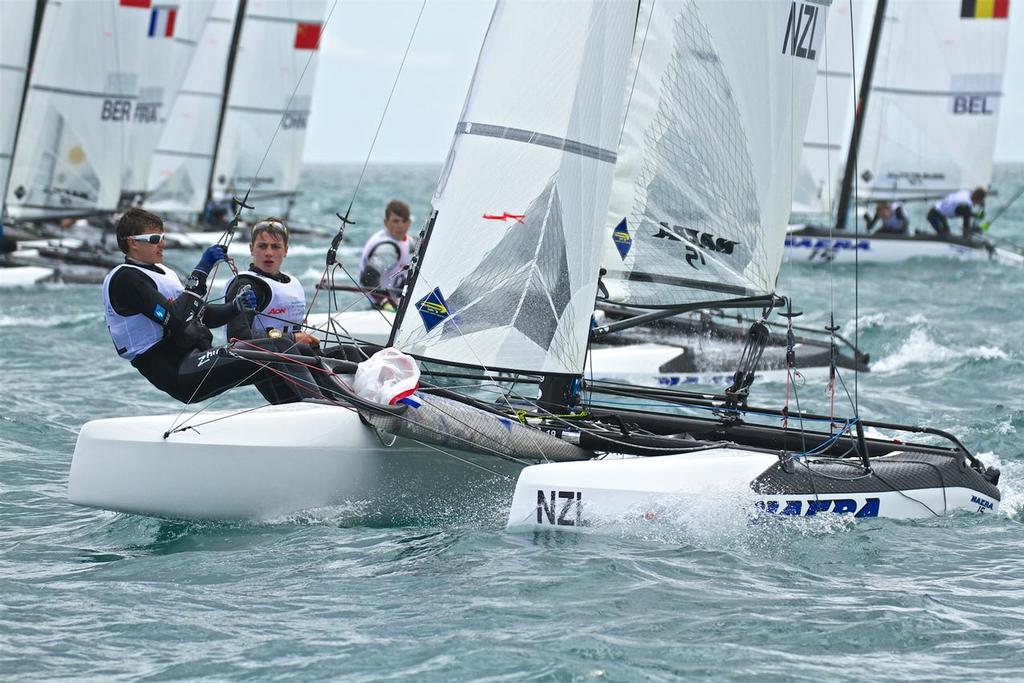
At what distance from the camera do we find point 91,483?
5.11 meters

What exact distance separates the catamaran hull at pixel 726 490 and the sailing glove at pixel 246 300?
132 cm

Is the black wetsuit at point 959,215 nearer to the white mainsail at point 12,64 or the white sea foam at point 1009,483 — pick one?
the white mainsail at point 12,64

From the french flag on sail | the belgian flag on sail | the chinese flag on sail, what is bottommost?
the french flag on sail

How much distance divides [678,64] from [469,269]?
1.59 m

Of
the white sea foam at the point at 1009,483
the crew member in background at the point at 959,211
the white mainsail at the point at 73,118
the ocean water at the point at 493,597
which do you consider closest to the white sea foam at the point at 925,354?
the white sea foam at the point at 1009,483

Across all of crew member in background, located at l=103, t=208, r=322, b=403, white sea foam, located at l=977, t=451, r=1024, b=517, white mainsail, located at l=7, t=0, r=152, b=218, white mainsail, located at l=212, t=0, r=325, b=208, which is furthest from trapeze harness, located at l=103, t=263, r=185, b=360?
white mainsail, located at l=212, t=0, r=325, b=208

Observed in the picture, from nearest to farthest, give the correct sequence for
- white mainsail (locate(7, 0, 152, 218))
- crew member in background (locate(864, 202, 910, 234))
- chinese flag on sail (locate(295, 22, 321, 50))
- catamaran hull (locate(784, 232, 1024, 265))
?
white mainsail (locate(7, 0, 152, 218)) < catamaran hull (locate(784, 232, 1024, 265)) < crew member in background (locate(864, 202, 910, 234)) < chinese flag on sail (locate(295, 22, 321, 50))

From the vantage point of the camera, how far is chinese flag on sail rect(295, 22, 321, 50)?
22406 mm

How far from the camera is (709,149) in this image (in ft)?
21.6

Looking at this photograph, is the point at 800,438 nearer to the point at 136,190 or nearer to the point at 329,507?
the point at 329,507

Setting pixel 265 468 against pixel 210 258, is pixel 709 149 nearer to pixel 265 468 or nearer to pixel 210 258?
pixel 210 258

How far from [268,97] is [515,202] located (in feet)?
57.7

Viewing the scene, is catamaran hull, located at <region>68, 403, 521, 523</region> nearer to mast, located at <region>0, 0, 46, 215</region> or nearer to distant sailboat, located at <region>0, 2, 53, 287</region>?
distant sailboat, located at <region>0, 2, 53, 287</region>

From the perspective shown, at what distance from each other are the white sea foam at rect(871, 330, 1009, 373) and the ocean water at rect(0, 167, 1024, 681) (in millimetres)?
4292
